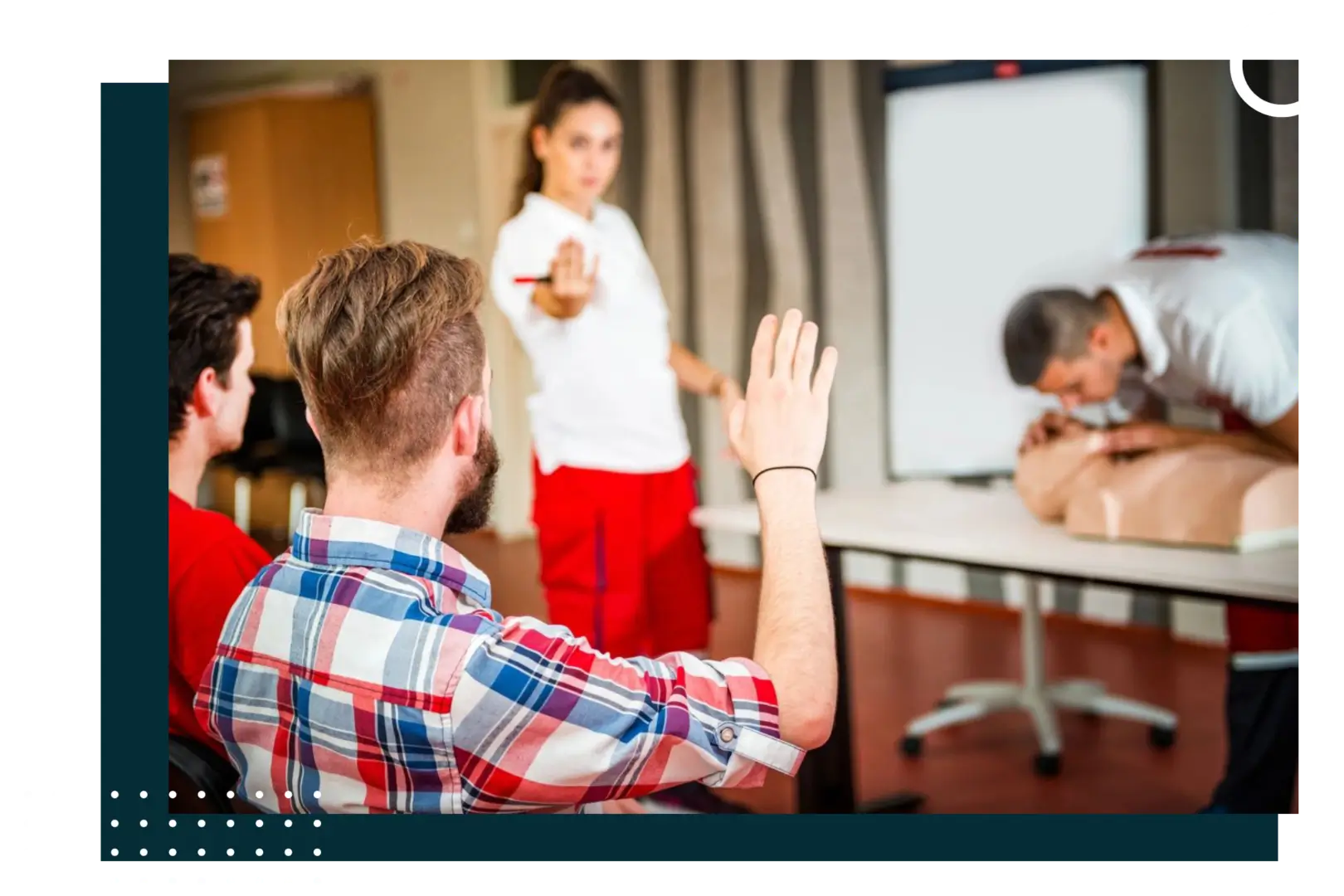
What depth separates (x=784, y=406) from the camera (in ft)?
5.64

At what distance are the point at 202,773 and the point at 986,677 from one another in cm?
283

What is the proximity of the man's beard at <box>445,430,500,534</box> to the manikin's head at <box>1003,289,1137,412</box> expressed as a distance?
1673 mm

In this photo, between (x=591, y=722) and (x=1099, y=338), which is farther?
(x=1099, y=338)

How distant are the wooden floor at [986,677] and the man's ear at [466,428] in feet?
1.69

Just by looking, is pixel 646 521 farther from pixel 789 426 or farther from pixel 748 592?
pixel 789 426

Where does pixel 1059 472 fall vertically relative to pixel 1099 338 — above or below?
below

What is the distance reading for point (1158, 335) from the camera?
2875 mm

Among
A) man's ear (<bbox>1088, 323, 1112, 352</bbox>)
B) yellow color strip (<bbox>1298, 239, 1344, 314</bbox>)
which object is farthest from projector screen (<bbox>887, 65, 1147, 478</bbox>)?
yellow color strip (<bbox>1298, 239, 1344, 314</bbox>)

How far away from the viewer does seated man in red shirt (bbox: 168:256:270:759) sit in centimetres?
198

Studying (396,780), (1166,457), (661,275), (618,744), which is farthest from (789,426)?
(1166,457)

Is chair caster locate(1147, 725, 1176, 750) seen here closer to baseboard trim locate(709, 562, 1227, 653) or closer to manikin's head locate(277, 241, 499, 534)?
baseboard trim locate(709, 562, 1227, 653)

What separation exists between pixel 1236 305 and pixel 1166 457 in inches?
14.6
